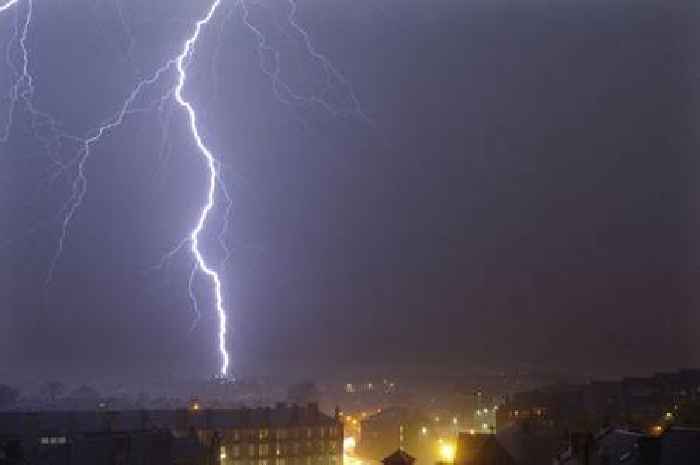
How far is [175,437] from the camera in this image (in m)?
41.4

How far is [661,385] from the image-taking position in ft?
220

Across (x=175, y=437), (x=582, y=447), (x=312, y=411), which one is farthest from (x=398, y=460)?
(x=312, y=411)

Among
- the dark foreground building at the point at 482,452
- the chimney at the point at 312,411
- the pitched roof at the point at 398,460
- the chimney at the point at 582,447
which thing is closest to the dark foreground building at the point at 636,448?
the chimney at the point at 582,447

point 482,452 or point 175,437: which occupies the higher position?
point 175,437

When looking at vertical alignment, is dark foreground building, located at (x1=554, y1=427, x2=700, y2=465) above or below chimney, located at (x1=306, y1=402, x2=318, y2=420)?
below

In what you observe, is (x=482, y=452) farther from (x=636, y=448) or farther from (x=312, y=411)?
(x=312, y=411)

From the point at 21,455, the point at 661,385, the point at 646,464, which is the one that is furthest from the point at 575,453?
the point at 661,385

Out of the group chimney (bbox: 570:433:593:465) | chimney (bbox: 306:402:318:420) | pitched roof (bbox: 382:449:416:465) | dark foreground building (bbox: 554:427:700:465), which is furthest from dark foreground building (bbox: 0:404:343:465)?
dark foreground building (bbox: 554:427:700:465)

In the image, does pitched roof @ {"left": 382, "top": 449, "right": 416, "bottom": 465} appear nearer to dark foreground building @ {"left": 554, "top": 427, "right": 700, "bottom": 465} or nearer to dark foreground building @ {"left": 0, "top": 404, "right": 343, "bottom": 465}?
dark foreground building @ {"left": 554, "top": 427, "right": 700, "bottom": 465}

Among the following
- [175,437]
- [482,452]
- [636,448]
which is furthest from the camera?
[175,437]

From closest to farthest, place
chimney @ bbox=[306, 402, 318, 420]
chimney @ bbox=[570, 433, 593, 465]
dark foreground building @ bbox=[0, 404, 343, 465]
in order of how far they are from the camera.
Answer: chimney @ bbox=[570, 433, 593, 465], dark foreground building @ bbox=[0, 404, 343, 465], chimney @ bbox=[306, 402, 318, 420]

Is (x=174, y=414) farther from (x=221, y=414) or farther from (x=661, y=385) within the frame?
(x=661, y=385)

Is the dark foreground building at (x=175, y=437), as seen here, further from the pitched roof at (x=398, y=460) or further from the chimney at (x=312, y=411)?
the pitched roof at (x=398, y=460)

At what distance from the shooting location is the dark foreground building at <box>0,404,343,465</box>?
36094mm
